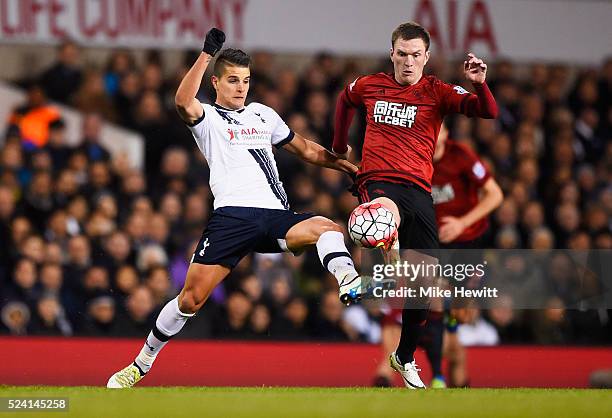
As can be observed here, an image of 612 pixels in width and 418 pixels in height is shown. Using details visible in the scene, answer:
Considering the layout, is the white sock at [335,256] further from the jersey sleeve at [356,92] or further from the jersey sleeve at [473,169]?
the jersey sleeve at [473,169]

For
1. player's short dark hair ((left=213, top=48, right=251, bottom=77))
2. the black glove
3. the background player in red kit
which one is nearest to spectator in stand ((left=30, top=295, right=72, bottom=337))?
player's short dark hair ((left=213, top=48, right=251, bottom=77))

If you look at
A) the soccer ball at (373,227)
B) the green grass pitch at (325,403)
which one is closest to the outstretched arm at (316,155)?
the soccer ball at (373,227)

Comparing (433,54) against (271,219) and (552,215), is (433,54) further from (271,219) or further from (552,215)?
(271,219)

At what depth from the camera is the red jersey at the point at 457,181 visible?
8820 millimetres

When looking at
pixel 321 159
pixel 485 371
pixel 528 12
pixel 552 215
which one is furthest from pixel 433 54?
pixel 321 159

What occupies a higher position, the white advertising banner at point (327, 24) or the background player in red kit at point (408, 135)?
the background player in red kit at point (408, 135)

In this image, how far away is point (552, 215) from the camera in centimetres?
1223

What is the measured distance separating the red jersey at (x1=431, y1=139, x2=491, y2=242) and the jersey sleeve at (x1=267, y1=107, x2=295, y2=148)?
1.67 m

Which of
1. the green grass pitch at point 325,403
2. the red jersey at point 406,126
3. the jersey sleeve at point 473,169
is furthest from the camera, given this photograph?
the jersey sleeve at point 473,169

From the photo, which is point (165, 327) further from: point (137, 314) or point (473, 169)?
point (473, 169)

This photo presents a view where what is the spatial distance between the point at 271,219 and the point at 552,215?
5.79 meters

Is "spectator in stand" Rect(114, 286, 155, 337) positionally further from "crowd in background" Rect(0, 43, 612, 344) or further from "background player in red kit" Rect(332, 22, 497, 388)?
"background player in red kit" Rect(332, 22, 497, 388)

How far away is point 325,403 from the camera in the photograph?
6.14 metres

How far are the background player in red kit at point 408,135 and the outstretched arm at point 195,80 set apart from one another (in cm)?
105
